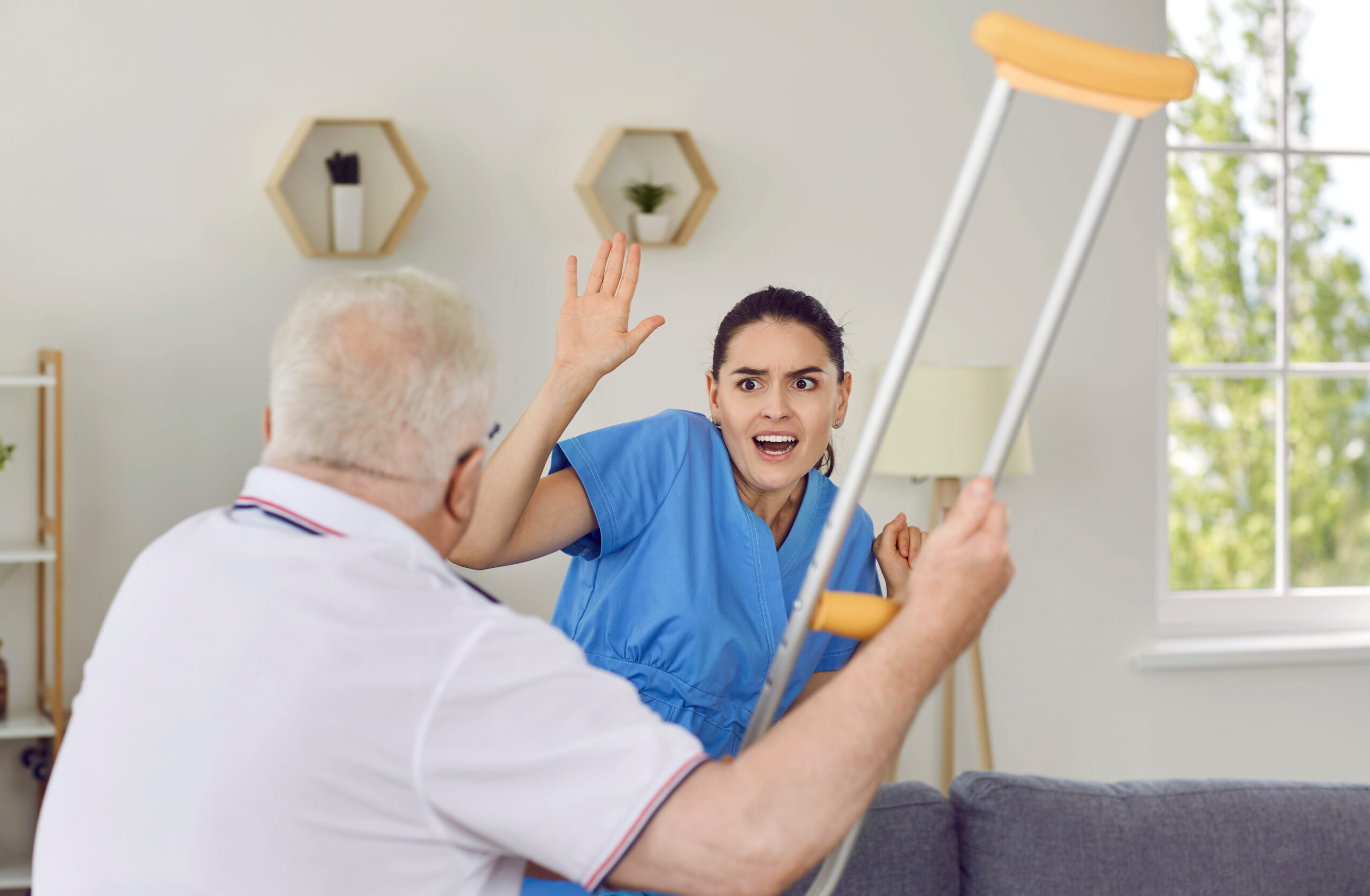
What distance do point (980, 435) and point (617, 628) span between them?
1.58 m

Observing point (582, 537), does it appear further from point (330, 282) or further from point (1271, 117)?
point (1271, 117)

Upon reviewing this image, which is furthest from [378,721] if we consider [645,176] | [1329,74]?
[1329,74]

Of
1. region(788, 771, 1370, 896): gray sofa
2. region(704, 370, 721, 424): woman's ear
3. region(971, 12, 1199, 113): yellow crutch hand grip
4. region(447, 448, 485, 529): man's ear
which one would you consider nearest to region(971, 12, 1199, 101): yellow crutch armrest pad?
region(971, 12, 1199, 113): yellow crutch hand grip

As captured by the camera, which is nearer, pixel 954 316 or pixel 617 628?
pixel 617 628

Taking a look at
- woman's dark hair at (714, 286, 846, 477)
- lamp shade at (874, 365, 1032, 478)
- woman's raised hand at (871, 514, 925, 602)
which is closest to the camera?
woman's raised hand at (871, 514, 925, 602)

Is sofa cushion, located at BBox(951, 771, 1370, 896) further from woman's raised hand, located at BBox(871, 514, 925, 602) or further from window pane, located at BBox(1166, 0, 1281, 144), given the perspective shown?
window pane, located at BBox(1166, 0, 1281, 144)

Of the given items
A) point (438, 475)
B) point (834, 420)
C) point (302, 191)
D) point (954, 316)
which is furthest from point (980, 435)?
point (438, 475)

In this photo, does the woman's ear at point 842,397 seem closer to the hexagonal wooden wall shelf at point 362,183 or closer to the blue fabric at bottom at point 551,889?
the blue fabric at bottom at point 551,889

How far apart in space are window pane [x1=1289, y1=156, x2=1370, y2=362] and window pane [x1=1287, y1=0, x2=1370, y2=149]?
0.09 m

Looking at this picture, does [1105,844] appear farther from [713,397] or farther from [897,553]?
[713,397]

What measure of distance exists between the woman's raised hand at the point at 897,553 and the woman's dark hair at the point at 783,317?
37 cm

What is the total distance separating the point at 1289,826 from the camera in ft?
5.42

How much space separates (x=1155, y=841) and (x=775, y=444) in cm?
78

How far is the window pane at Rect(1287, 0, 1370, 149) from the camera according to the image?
3543 mm
